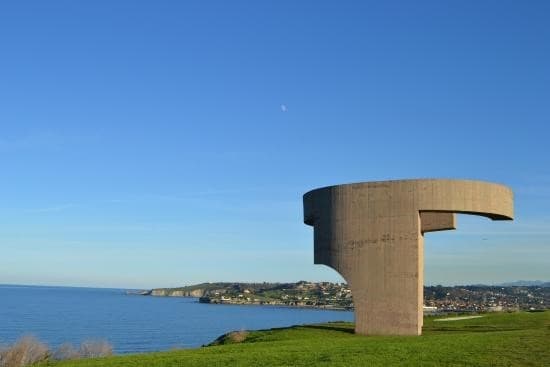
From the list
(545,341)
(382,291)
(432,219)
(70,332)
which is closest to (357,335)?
(382,291)

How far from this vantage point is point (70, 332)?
76562 millimetres

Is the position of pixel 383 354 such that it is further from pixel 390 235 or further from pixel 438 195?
pixel 438 195

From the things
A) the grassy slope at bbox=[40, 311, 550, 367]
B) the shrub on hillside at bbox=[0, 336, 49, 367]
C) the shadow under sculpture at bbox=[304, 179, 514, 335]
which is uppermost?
the shadow under sculpture at bbox=[304, 179, 514, 335]

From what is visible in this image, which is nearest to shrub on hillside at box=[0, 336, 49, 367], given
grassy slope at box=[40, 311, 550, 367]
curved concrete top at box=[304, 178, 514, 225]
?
grassy slope at box=[40, 311, 550, 367]

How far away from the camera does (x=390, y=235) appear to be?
83.9 feet

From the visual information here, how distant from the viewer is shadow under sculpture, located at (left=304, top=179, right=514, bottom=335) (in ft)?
82.9

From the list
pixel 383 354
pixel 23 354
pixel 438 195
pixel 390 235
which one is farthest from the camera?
pixel 390 235

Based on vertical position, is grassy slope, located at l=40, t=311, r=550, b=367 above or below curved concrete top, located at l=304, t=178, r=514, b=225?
below

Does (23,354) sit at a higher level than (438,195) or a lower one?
lower

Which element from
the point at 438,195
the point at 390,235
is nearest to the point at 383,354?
the point at 390,235

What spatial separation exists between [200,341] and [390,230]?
4560cm

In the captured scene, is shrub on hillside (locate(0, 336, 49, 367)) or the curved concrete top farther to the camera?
the curved concrete top

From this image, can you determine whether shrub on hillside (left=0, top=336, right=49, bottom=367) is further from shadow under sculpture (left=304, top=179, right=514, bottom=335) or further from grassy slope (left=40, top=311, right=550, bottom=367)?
shadow under sculpture (left=304, top=179, right=514, bottom=335)

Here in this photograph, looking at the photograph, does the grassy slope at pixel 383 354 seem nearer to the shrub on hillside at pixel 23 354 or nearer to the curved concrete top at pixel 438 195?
the curved concrete top at pixel 438 195
